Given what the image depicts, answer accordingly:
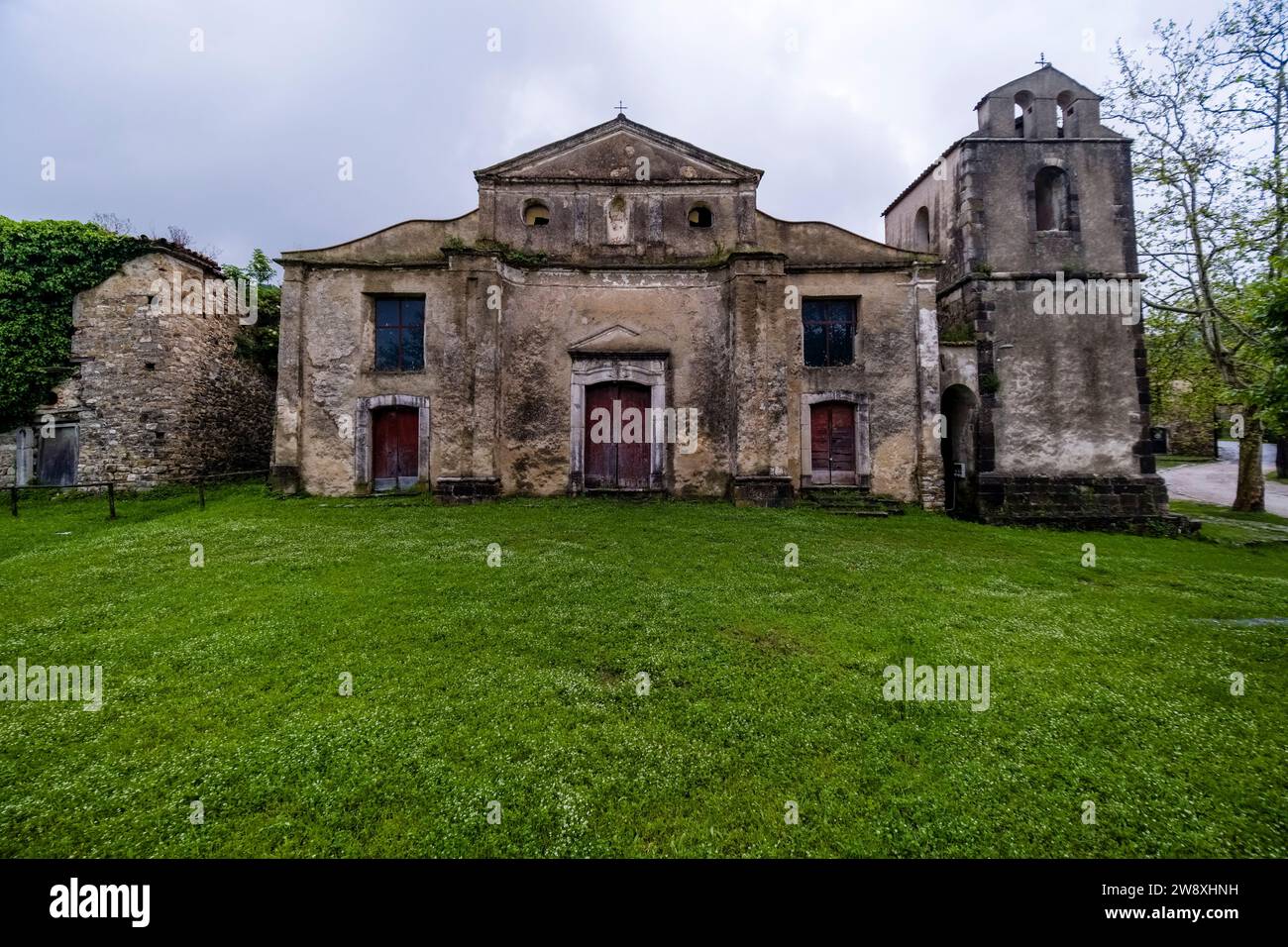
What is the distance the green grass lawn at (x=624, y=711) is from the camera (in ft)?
8.68

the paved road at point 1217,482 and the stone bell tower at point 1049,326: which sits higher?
the stone bell tower at point 1049,326

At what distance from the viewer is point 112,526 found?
10188mm

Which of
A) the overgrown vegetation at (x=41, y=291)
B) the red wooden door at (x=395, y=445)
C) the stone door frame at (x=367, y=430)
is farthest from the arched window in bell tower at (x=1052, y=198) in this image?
the overgrown vegetation at (x=41, y=291)

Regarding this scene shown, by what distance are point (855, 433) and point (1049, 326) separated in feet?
17.6

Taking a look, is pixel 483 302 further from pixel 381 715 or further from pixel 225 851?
pixel 225 851

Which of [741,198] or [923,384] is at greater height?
[741,198]

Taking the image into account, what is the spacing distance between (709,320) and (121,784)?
510 inches

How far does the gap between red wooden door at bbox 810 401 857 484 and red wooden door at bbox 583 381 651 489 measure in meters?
4.48

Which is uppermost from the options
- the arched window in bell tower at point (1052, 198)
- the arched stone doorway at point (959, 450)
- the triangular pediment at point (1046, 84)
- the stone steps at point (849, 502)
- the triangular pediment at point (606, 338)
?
the triangular pediment at point (1046, 84)

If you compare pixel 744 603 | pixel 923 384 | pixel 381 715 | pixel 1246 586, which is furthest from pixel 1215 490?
pixel 381 715

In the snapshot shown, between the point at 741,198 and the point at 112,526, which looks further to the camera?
the point at 741,198

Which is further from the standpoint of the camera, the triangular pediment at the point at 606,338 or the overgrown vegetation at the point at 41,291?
the triangular pediment at the point at 606,338

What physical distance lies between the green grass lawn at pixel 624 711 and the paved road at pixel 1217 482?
15.6 meters

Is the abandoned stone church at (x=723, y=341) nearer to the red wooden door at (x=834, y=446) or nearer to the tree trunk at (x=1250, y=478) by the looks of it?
the red wooden door at (x=834, y=446)
